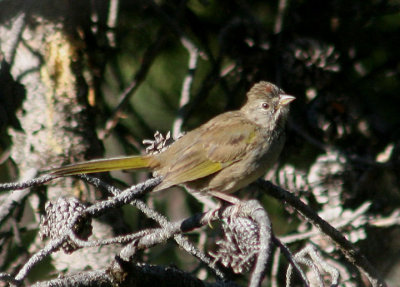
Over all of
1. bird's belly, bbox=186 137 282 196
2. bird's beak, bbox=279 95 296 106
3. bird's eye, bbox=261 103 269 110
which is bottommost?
bird's belly, bbox=186 137 282 196

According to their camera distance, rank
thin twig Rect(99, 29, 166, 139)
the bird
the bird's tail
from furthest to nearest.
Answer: thin twig Rect(99, 29, 166, 139)
the bird
the bird's tail

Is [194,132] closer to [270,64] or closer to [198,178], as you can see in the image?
[198,178]

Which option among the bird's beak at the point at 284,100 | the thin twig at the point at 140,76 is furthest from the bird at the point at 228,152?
the thin twig at the point at 140,76

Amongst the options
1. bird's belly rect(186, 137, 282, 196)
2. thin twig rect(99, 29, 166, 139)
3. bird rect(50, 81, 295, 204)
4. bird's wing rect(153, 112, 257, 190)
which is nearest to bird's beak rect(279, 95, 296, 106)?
bird rect(50, 81, 295, 204)

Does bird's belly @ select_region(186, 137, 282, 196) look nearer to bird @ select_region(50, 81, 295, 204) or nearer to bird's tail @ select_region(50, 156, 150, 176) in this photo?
bird @ select_region(50, 81, 295, 204)

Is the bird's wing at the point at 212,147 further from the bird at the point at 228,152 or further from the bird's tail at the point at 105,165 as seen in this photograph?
the bird's tail at the point at 105,165

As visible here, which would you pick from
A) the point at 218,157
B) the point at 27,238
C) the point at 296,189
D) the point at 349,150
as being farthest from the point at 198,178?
the point at 27,238

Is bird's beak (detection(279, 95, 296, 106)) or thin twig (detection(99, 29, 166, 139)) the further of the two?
thin twig (detection(99, 29, 166, 139))
